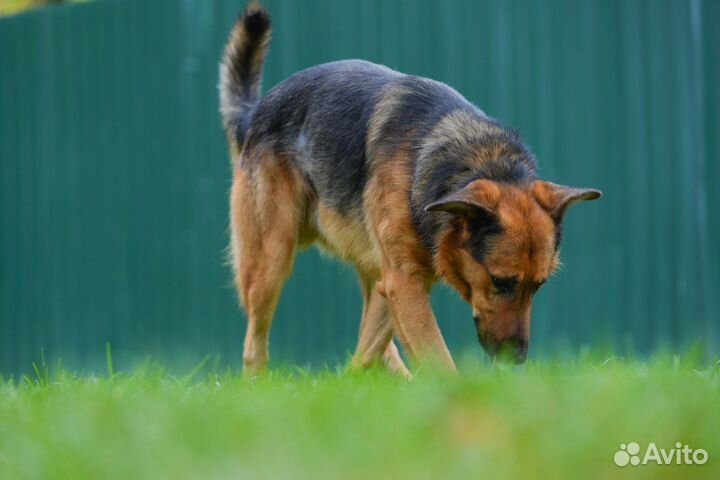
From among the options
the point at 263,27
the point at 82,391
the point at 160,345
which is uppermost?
the point at 263,27

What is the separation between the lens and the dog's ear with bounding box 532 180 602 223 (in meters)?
5.15

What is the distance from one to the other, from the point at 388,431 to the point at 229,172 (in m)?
6.32

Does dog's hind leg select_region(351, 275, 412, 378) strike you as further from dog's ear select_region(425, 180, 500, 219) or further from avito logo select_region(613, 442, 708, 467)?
avito logo select_region(613, 442, 708, 467)

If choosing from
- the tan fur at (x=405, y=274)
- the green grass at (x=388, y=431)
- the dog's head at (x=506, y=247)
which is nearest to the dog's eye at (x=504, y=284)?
the dog's head at (x=506, y=247)

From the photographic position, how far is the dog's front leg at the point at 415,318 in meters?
5.54

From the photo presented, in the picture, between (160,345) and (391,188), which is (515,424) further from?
(160,345)

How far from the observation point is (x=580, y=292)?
26.6ft

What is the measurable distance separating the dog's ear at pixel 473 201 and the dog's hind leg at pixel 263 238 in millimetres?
1633

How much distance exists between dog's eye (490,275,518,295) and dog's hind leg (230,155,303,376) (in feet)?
6.12

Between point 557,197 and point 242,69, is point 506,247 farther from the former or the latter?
point 242,69

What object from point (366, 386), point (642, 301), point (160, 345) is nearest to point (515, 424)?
point (366, 386)

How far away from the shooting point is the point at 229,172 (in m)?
8.92

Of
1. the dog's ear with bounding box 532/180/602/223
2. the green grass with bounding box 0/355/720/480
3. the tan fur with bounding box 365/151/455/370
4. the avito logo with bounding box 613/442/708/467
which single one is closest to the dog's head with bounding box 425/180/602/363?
the dog's ear with bounding box 532/180/602/223

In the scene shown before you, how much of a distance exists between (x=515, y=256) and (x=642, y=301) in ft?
10.9
